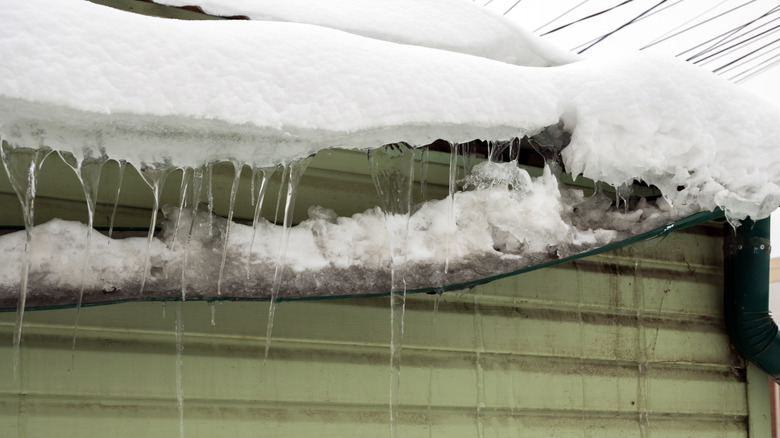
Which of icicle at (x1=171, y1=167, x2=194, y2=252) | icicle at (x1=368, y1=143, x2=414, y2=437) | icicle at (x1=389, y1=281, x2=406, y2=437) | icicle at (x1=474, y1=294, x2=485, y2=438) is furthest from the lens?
icicle at (x1=474, y1=294, x2=485, y2=438)

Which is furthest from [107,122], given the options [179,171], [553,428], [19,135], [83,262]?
[553,428]

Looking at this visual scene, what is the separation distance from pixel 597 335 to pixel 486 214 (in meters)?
1.16

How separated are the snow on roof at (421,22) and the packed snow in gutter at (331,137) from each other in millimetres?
56

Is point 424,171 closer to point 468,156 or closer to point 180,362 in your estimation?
point 468,156

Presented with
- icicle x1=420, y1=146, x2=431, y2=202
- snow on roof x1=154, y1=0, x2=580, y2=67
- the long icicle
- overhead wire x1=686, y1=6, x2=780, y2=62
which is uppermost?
overhead wire x1=686, y1=6, x2=780, y2=62

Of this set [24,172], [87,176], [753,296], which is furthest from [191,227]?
[753,296]

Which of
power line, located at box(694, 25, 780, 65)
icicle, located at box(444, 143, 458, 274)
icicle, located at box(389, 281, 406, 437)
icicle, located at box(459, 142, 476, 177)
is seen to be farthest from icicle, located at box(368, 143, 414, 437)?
power line, located at box(694, 25, 780, 65)

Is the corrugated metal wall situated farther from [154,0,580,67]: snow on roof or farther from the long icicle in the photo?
[154,0,580,67]: snow on roof

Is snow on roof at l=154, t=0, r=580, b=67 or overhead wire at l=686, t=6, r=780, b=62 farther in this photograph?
overhead wire at l=686, t=6, r=780, b=62

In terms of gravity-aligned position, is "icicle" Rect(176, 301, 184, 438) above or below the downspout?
below

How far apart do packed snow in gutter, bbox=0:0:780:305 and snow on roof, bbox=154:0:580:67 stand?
0.06m

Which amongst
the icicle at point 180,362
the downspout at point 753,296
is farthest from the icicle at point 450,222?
the downspout at point 753,296

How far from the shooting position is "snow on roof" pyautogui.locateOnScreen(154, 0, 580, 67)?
213 cm

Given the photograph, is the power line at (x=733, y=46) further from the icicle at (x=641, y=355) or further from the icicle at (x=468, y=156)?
the icicle at (x=468, y=156)
